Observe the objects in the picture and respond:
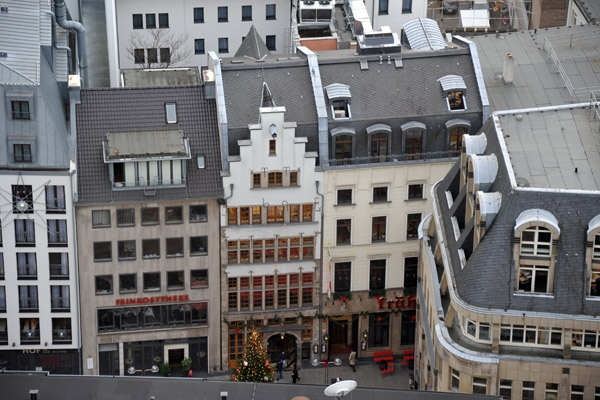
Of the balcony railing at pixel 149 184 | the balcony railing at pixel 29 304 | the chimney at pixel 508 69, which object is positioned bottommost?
the balcony railing at pixel 29 304

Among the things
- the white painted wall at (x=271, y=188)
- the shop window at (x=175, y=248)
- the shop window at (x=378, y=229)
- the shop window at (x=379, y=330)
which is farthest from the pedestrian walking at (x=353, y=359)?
the shop window at (x=175, y=248)

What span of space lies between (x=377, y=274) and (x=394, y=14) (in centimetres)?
3710

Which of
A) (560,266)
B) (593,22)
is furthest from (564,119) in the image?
(593,22)

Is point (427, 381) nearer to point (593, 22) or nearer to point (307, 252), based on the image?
point (307, 252)

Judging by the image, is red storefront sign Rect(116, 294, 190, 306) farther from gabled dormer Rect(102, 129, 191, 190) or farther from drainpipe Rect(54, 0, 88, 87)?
drainpipe Rect(54, 0, 88, 87)

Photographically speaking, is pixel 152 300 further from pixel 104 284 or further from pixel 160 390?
pixel 160 390

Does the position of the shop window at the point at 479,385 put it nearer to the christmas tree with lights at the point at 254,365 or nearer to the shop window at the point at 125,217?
the christmas tree with lights at the point at 254,365

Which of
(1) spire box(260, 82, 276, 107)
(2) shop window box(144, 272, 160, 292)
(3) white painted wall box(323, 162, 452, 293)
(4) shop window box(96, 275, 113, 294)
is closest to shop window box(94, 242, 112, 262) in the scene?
(4) shop window box(96, 275, 113, 294)

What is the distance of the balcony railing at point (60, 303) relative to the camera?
134 m

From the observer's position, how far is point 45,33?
133 metres

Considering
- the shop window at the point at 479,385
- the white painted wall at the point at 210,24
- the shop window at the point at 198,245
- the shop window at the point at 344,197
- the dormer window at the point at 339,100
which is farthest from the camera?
the white painted wall at the point at 210,24

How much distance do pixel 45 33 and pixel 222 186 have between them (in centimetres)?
2047

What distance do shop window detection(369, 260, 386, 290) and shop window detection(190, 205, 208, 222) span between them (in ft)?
53.6

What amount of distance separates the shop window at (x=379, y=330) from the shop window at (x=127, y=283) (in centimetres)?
2258
